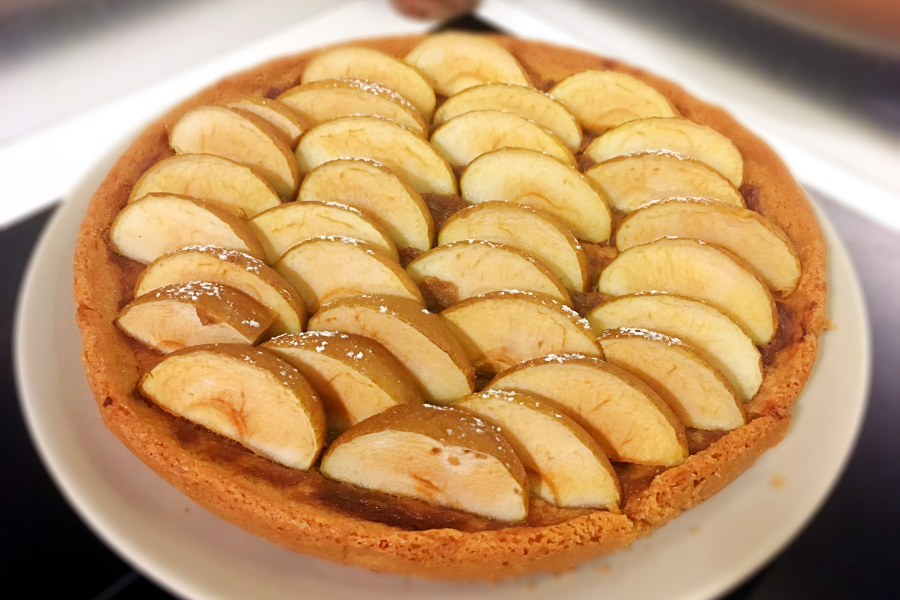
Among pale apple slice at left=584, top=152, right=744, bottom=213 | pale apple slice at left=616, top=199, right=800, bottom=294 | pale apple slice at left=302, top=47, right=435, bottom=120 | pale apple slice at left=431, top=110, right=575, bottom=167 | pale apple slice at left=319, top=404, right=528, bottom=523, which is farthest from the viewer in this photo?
pale apple slice at left=302, top=47, right=435, bottom=120

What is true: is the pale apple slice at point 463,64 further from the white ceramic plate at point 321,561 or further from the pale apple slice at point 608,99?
the white ceramic plate at point 321,561

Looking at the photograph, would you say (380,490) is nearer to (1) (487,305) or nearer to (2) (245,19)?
(1) (487,305)

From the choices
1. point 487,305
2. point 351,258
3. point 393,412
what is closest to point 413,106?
point 351,258

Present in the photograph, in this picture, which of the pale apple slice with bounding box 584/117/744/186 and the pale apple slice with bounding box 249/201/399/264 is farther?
the pale apple slice with bounding box 584/117/744/186

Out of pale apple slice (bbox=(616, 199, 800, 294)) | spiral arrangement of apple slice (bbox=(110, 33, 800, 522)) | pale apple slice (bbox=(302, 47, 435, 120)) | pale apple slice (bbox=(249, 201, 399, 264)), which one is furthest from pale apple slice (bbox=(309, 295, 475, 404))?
pale apple slice (bbox=(302, 47, 435, 120))

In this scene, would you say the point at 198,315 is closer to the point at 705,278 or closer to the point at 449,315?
the point at 449,315

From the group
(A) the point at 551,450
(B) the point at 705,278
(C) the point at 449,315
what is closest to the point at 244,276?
(C) the point at 449,315

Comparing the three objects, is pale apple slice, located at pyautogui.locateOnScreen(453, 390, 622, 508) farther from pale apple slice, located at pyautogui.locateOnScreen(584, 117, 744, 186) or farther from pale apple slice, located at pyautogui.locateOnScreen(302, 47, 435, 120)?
pale apple slice, located at pyautogui.locateOnScreen(302, 47, 435, 120)
